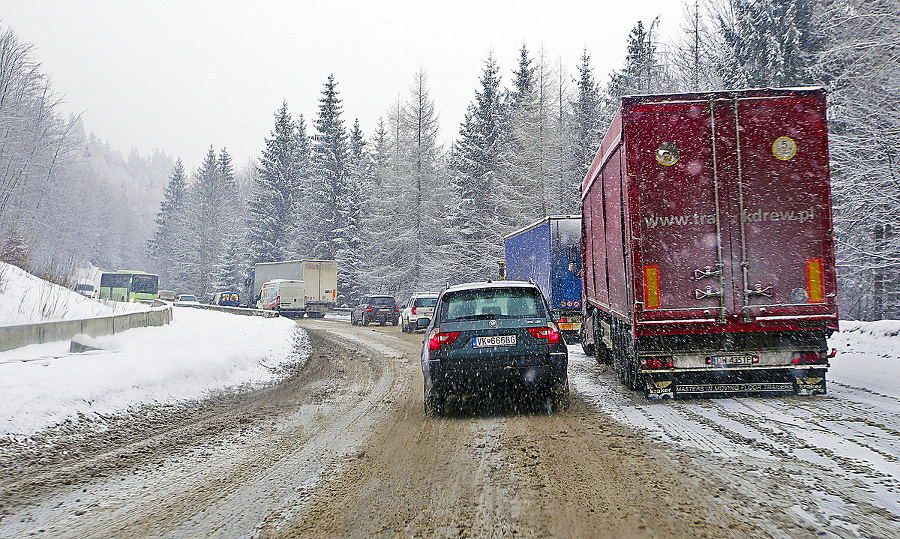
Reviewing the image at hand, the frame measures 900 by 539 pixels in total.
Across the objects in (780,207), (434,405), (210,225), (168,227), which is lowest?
(434,405)

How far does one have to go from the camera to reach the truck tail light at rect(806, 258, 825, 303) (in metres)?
7.64

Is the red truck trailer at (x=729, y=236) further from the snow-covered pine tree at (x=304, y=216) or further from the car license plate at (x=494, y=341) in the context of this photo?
the snow-covered pine tree at (x=304, y=216)

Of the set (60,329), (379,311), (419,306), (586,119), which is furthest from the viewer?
(586,119)

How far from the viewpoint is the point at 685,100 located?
7.89m

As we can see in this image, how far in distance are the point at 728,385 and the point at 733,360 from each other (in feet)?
1.12

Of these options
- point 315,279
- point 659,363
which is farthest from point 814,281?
point 315,279

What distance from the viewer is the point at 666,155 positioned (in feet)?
26.0

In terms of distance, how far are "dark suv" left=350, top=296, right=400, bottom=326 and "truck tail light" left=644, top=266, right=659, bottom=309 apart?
2608cm

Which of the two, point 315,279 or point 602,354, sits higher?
point 315,279

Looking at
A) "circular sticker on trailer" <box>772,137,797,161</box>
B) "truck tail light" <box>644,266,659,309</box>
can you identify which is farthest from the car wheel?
"circular sticker on trailer" <box>772,137,797,161</box>

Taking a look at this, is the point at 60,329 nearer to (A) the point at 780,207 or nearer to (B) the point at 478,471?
(B) the point at 478,471

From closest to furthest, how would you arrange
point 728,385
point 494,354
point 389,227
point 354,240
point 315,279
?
point 494,354 → point 728,385 → point 315,279 → point 389,227 → point 354,240

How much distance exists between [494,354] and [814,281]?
402cm

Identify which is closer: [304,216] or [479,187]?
[479,187]
